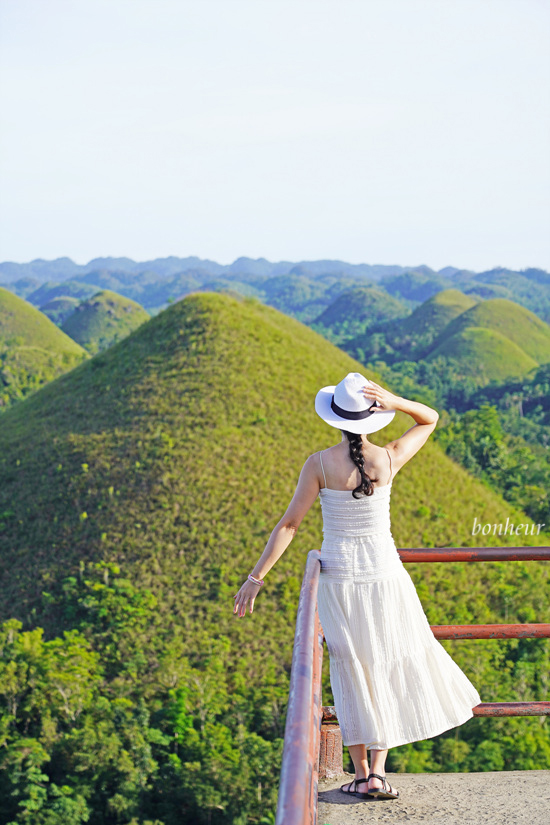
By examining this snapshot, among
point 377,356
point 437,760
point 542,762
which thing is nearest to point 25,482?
point 437,760

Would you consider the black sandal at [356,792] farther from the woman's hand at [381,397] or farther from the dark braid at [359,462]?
the woman's hand at [381,397]

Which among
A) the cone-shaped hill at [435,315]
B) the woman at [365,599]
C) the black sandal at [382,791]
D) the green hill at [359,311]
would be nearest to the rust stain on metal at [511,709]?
the woman at [365,599]

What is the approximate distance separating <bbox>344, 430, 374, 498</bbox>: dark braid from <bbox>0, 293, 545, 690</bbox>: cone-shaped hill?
43.8 ft

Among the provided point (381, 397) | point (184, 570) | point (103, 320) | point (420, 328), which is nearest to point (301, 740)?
point (381, 397)

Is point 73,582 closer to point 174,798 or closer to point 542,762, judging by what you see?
point 174,798

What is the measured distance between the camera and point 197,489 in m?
19.4

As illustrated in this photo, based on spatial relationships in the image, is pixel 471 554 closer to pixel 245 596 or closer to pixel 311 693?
pixel 245 596

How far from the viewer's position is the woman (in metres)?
2.62

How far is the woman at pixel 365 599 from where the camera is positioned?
2.62 meters

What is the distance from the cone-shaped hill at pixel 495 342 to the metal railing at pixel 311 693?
6249 centimetres

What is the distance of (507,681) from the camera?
14344 millimetres

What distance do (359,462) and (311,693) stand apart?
1.05 m

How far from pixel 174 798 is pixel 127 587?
5.49m

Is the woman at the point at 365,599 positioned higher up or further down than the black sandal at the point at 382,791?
higher up
